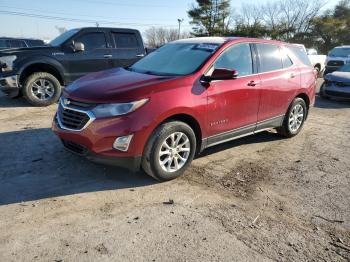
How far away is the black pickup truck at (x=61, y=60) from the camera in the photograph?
8.37m

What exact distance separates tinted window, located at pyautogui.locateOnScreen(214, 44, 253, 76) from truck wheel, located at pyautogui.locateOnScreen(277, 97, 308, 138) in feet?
4.79

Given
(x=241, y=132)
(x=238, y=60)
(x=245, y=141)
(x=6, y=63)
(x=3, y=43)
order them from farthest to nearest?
1. (x=3, y=43)
2. (x=6, y=63)
3. (x=245, y=141)
4. (x=241, y=132)
5. (x=238, y=60)

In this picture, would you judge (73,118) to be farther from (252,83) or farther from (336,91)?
(336,91)

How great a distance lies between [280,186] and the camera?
4555mm

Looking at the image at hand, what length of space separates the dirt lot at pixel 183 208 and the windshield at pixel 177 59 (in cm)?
139

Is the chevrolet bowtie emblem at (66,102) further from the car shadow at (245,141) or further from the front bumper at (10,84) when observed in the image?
the front bumper at (10,84)

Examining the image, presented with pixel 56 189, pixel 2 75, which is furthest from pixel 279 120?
pixel 2 75

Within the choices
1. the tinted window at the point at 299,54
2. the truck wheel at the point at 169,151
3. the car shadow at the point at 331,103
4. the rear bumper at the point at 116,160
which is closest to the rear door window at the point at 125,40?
the tinted window at the point at 299,54

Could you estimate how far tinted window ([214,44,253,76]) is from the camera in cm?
502

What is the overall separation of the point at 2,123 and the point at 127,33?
4.49m

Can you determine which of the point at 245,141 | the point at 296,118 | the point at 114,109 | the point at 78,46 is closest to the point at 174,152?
→ the point at 114,109

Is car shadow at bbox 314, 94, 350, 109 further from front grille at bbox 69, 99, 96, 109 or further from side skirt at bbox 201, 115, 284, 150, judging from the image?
front grille at bbox 69, 99, 96, 109

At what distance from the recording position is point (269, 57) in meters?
5.88

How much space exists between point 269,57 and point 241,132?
1428 mm
